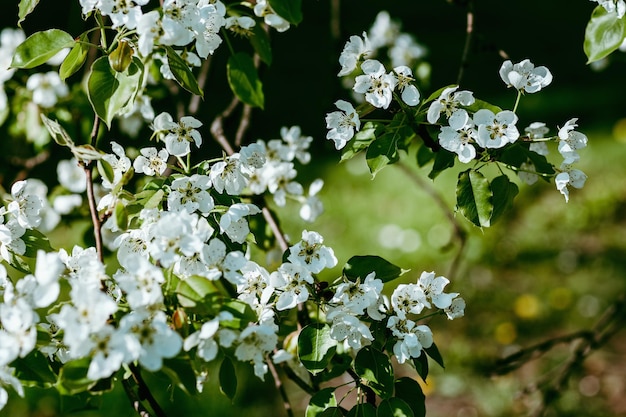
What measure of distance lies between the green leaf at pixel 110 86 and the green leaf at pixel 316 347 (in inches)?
17.6

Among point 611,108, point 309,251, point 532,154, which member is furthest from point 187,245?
point 611,108

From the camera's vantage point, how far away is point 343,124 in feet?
3.98

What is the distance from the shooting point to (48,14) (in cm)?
341

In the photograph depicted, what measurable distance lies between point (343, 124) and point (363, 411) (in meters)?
0.46

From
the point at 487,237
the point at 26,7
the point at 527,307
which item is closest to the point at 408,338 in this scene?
the point at 26,7

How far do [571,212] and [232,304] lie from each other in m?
3.13

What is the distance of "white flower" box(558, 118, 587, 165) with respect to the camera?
1.17m

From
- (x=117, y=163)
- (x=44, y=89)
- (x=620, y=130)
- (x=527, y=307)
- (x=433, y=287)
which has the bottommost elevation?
(x=527, y=307)

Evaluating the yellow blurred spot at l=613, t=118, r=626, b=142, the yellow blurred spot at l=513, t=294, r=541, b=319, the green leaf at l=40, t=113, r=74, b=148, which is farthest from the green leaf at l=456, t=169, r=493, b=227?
the yellow blurred spot at l=613, t=118, r=626, b=142

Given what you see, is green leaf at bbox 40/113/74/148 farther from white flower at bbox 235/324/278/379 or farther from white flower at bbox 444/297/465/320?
white flower at bbox 444/297/465/320

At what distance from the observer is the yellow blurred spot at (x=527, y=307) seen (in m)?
3.23

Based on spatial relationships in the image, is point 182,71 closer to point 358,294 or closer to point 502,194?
point 358,294

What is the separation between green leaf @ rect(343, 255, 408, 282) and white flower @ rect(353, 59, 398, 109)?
249mm

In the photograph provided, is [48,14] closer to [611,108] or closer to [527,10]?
[611,108]
